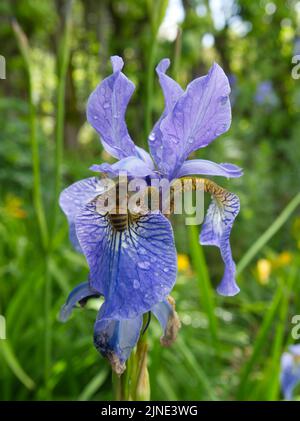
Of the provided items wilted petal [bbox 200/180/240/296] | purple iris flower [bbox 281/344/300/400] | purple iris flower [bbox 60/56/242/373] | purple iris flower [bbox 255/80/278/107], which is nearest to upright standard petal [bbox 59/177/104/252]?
purple iris flower [bbox 60/56/242/373]

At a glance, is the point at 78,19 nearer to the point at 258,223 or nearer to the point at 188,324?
the point at 258,223

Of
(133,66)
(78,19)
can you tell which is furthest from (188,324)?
(78,19)

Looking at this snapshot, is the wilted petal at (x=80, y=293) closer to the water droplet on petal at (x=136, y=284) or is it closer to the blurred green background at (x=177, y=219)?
the water droplet on petal at (x=136, y=284)

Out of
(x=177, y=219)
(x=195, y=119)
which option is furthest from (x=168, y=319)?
(x=177, y=219)

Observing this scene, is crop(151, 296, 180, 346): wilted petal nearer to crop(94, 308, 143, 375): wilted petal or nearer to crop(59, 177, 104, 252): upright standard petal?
crop(94, 308, 143, 375): wilted petal

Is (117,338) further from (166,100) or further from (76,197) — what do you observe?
(166,100)

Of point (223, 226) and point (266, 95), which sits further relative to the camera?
point (266, 95)
